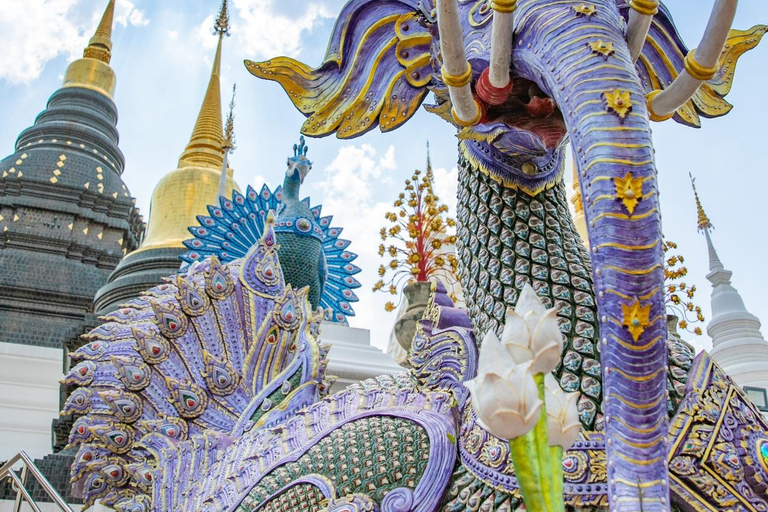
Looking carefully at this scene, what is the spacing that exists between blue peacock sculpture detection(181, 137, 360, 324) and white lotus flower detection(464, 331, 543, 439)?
2.56 m

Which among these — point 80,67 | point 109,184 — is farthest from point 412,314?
point 80,67

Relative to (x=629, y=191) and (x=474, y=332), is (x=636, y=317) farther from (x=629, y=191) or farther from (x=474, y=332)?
(x=474, y=332)

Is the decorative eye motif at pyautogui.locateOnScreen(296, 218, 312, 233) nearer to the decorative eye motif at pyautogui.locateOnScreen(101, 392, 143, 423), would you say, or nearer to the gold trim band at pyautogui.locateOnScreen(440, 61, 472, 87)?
the decorative eye motif at pyautogui.locateOnScreen(101, 392, 143, 423)

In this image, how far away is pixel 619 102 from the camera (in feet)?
4.45

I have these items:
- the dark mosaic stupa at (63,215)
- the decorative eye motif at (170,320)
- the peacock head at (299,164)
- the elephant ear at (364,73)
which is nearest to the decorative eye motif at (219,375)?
the decorative eye motif at (170,320)

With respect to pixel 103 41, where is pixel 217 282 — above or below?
below

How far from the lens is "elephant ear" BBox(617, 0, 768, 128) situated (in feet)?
6.73

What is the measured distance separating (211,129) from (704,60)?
15.1 meters

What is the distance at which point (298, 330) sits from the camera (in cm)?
300

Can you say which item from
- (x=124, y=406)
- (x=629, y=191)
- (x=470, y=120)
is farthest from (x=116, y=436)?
(x=629, y=191)

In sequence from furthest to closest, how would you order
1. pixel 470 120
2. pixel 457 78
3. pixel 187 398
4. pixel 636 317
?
pixel 187 398, pixel 470 120, pixel 457 78, pixel 636 317

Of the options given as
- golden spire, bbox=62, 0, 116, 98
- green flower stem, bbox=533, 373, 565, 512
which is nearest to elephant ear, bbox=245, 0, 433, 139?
green flower stem, bbox=533, 373, 565, 512

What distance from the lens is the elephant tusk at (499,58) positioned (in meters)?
1.55

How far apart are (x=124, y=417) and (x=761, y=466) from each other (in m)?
2.36
